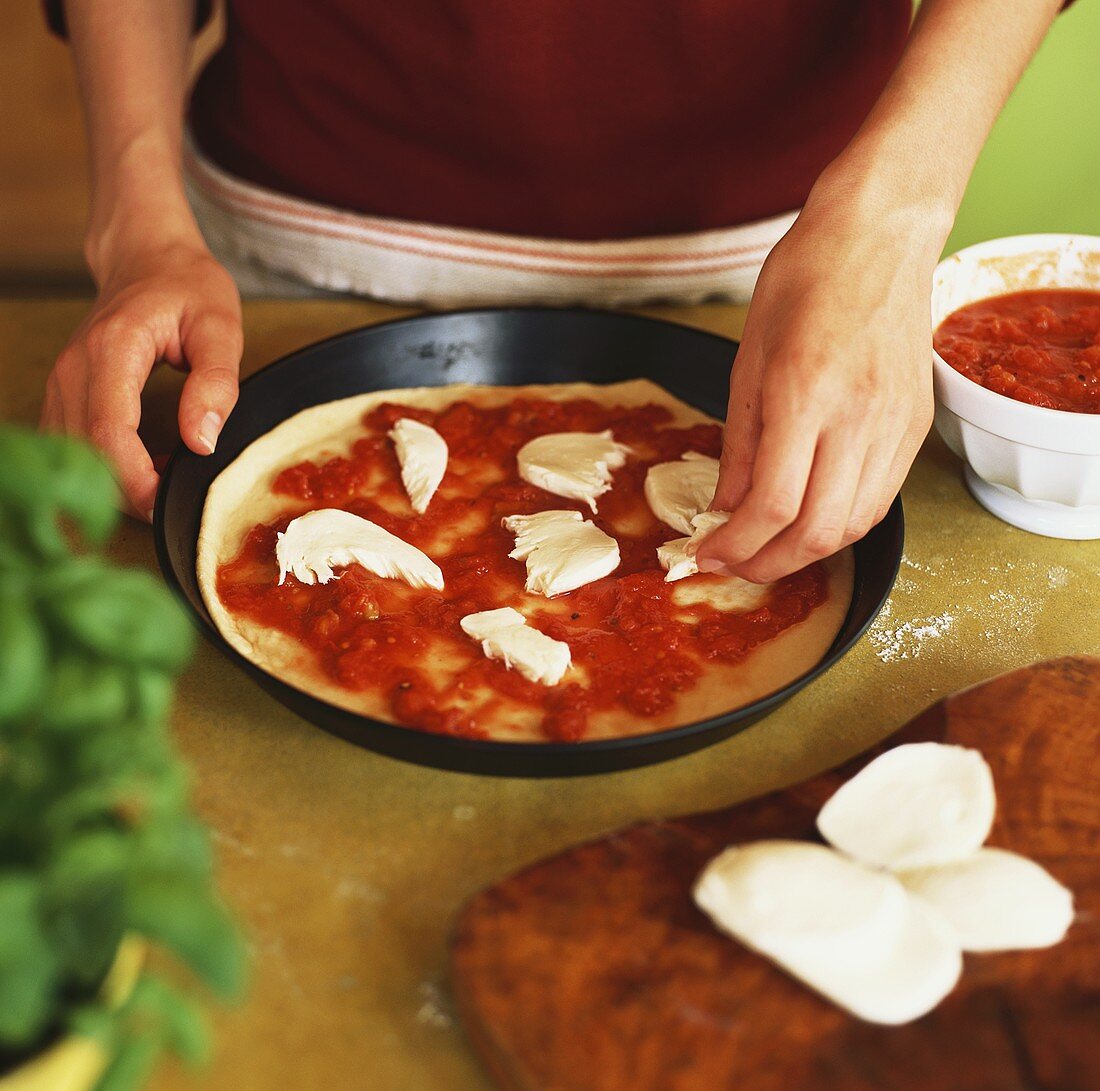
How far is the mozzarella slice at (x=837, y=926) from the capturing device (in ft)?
3.43

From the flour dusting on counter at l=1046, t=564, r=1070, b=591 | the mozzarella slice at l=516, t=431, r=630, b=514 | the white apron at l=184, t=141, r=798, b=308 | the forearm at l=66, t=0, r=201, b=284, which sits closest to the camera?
the flour dusting on counter at l=1046, t=564, r=1070, b=591

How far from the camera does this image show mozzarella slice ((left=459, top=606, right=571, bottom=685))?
4.82 feet

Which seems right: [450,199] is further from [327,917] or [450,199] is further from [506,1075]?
[506,1075]

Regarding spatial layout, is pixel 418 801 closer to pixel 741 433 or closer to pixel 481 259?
pixel 741 433

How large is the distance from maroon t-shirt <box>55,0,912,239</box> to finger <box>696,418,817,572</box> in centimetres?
96

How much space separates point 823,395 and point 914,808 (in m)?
0.50

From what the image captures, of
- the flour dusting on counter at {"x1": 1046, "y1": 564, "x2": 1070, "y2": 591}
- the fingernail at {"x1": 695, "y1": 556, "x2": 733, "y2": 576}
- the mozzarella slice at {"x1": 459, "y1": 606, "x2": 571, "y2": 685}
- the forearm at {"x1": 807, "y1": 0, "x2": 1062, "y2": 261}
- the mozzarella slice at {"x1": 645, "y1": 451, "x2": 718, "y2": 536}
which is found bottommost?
the mozzarella slice at {"x1": 459, "y1": 606, "x2": 571, "y2": 685}

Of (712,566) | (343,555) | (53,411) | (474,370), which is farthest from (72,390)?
(712,566)

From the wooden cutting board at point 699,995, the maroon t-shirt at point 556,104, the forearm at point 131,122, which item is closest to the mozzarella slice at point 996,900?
the wooden cutting board at point 699,995

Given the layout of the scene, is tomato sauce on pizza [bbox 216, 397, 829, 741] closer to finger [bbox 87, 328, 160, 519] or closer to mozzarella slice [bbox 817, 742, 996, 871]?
finger [bbox 87, 328, 160, 519]

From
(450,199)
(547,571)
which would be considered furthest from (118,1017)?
(450,199)

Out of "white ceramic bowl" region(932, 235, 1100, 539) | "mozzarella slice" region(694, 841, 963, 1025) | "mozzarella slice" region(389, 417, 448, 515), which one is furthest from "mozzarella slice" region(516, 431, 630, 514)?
"mozzarella slice" region(694, 841, 963, 1025)

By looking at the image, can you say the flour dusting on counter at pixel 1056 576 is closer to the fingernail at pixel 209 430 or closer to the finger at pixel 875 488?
the finger at pixel 875 488

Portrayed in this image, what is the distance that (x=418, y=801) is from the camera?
1.35 metres
